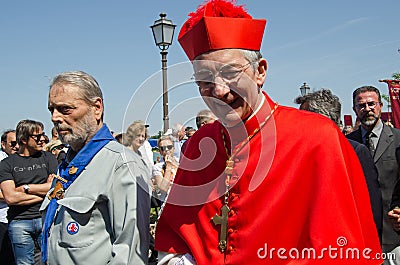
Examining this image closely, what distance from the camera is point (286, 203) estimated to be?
2.19 m

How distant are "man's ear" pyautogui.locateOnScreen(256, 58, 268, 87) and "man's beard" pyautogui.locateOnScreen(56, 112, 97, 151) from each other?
112cm

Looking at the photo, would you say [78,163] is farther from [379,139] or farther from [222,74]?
[379,139]

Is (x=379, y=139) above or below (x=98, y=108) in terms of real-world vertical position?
below

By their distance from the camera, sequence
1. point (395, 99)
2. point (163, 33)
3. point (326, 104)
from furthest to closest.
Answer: point (395, 99) < point (163, 33) < point (326, 104)

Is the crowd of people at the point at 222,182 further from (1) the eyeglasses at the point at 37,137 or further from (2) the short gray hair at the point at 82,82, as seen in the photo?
(1) the eyeglasses at the point at 37,137

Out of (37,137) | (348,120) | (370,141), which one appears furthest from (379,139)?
(348,120)

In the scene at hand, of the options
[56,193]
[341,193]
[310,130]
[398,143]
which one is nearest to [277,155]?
[310,130]

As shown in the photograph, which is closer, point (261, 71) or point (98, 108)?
point (261, 71)

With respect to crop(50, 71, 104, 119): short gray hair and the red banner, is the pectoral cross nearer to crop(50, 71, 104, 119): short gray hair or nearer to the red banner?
crop(50, 71, 104, 119): short gray hair

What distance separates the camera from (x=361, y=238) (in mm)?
2127

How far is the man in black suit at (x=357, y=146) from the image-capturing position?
Answer: 368 cm

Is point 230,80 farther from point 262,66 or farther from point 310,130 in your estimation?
point 310,130

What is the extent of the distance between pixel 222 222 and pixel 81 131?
1.08 metres

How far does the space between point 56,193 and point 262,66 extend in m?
1.48
